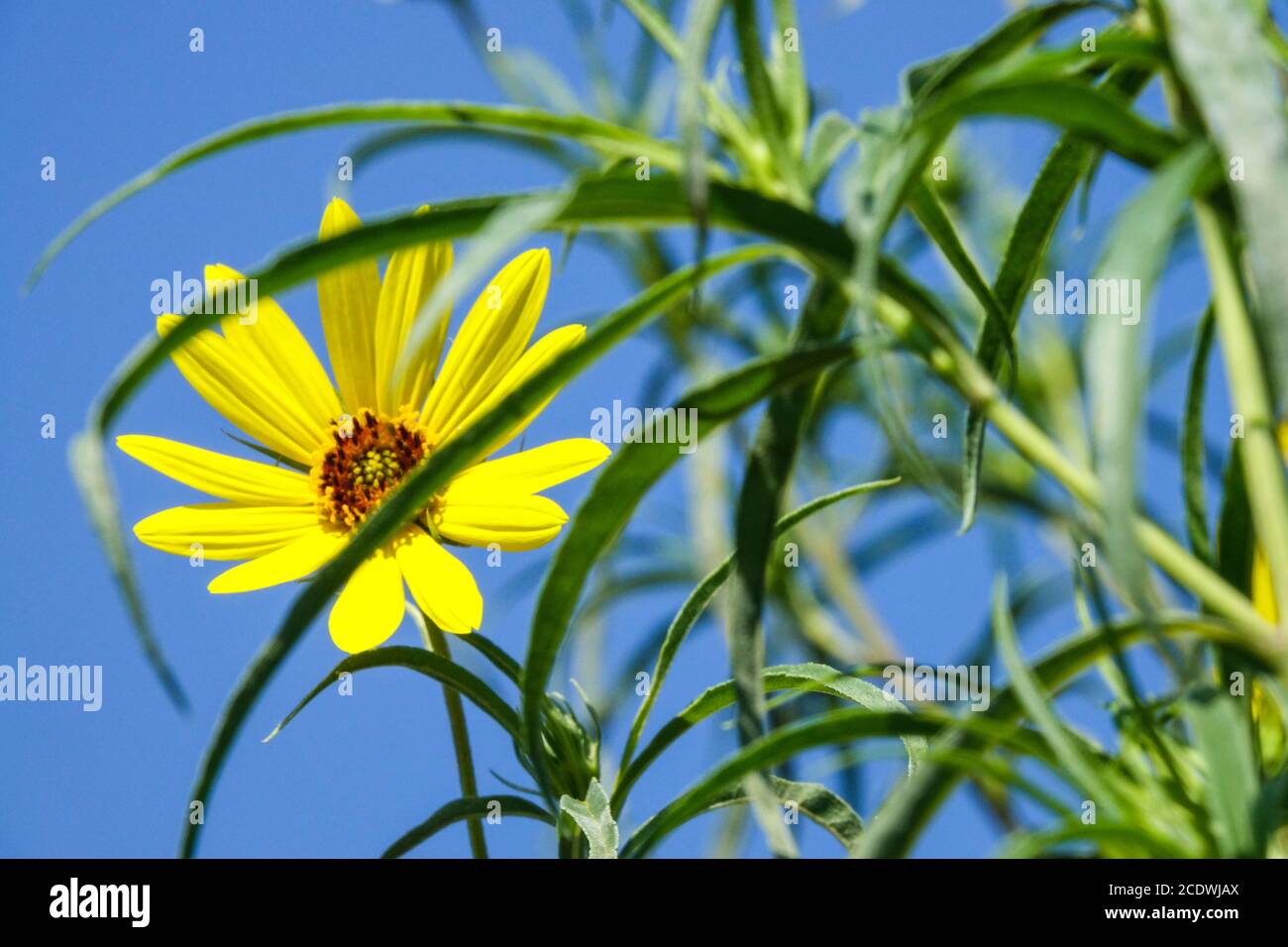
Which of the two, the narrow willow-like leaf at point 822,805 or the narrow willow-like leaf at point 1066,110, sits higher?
the narrow willow-like leaf at point 1066,110

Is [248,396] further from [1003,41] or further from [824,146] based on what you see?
[1003,41]

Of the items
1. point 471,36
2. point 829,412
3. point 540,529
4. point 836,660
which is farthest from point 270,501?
point 829,412

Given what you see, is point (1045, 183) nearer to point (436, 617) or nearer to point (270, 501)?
point (436, 617)

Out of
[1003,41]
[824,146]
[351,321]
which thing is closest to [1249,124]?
[1003,41]

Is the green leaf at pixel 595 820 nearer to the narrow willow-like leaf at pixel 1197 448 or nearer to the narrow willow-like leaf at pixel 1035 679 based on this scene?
the narrow willow-like leaf at pixel 1035 679

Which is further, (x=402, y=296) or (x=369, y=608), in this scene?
(x=402, y=296)

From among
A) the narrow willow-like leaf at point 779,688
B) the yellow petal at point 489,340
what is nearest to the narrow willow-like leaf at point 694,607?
the narrow willow-like leaf at point 779,688

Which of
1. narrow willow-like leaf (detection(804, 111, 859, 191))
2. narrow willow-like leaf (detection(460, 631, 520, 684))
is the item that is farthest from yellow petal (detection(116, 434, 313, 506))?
narrow willow-like leaf (detection(804, 111, 859, 191))
